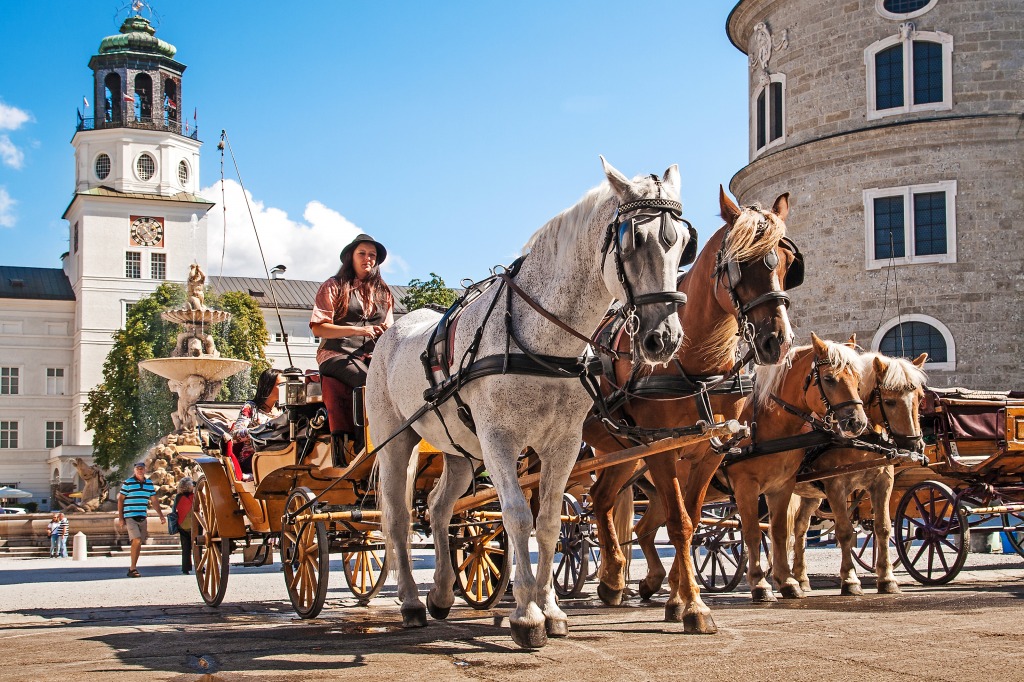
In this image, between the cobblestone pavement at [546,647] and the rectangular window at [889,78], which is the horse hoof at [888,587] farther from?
the rectangular window at [889,78]

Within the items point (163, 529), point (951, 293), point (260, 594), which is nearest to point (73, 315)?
point (163, 529)

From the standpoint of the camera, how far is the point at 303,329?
7912cm

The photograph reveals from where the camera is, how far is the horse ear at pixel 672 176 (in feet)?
19.7

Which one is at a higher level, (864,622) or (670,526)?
(670,526)

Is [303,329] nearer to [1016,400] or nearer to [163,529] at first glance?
[163,529]

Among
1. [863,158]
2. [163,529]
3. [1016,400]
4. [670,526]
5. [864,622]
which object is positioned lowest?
[163,529]

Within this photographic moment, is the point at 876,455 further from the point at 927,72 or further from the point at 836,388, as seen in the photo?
the point at 927,72

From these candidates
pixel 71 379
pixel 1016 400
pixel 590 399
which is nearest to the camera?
pixel 590 399

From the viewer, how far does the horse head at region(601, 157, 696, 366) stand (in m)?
5.53

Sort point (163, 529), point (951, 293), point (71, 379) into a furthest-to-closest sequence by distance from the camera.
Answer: point (71, 379)
point (951, 293)
point (163, 529)

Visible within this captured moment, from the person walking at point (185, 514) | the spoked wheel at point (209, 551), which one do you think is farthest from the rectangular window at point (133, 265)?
the spoked wheel at point (209, 551)

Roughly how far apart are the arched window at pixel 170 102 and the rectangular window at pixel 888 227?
5775 centimetres

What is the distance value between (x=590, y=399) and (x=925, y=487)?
632 cm

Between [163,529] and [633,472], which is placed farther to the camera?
[163,529]
